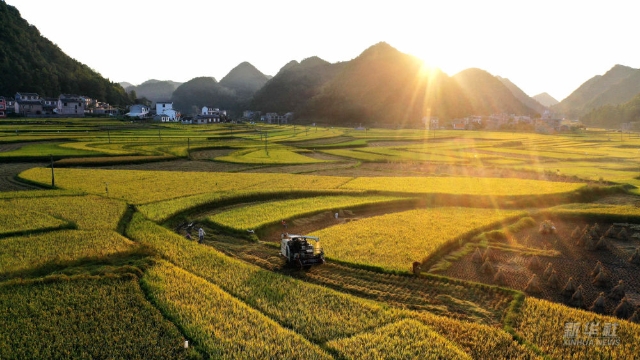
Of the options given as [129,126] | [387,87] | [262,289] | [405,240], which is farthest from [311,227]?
[387,87]

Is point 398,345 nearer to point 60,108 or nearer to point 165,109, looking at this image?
point 60,108

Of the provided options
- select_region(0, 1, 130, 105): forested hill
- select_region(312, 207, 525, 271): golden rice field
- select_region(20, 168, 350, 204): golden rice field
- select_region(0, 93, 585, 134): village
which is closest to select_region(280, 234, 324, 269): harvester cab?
select_region(312, 207, 525, 271): golden rice field

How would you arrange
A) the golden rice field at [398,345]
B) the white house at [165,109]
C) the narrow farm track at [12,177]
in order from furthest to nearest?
the white house at [165,109]
the narrow farm track at [12,177]
the golden rice field at [398,345]

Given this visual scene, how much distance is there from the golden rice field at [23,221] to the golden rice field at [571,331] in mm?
19169

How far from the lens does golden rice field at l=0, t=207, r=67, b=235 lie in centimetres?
1738

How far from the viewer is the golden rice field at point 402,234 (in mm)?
15812

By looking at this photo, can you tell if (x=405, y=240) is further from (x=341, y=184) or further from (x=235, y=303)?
(x=341, y=184)

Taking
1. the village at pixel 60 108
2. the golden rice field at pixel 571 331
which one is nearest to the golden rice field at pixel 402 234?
the golden rice field at pixel 571 331

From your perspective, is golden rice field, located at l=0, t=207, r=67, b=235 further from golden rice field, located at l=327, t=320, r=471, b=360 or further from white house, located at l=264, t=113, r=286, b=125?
white house, located at l=264, t=113, r=286, b=125

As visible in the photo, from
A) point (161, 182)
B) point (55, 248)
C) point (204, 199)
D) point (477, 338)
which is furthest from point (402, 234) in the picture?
point (161, 182)

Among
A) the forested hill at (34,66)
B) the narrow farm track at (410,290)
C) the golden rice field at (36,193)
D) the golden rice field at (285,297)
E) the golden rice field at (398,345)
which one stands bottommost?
the narrow farm track at (410,290)

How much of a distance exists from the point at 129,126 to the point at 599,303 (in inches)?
3064

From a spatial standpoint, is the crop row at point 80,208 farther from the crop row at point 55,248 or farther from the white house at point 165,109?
the white house at point 165,109

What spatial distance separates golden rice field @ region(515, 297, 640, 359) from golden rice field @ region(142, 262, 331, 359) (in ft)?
18.8
